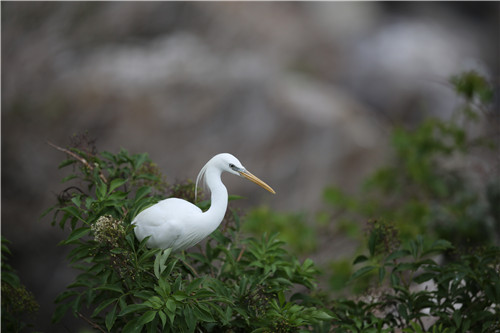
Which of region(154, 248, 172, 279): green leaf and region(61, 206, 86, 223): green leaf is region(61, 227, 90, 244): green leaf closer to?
region(61, 206, 86, 223): green leaf

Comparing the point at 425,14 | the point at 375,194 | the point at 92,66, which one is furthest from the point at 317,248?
the point at 425,14

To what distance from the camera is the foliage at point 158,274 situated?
148 centimetres

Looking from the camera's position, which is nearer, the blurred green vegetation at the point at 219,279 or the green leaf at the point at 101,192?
the blurred green vegetation at the point at 219,279

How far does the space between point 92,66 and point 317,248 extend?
2.90 meters

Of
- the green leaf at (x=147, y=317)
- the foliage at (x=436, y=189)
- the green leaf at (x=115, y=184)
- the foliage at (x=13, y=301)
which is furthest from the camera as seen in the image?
the foliage at (x=436, y=189)

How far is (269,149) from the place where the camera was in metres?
4.65

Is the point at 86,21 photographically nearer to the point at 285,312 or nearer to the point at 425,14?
the point at 285,312

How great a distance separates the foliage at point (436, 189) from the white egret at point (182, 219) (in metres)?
1.77

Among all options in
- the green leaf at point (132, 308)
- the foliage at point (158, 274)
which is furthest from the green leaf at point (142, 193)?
the green leaf at point (132, 308)

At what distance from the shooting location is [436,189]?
384cm

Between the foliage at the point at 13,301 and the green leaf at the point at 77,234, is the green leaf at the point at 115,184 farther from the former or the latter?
the foliage at the point at 13,301

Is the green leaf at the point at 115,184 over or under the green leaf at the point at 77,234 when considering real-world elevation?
over

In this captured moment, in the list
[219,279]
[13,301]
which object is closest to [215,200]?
[219,279]

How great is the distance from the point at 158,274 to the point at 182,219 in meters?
0.20
